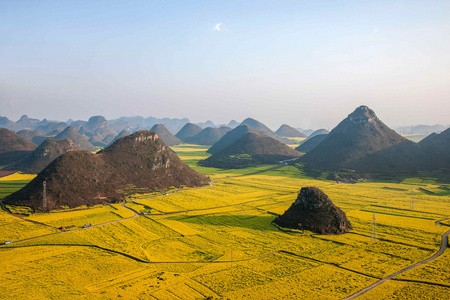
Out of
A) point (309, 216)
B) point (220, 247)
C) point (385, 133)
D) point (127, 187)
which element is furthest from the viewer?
point (385, 133)

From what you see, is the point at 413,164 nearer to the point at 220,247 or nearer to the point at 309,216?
the point at 309,216

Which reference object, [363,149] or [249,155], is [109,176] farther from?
[363,149]

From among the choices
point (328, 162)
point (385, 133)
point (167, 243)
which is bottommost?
point (167, 243)

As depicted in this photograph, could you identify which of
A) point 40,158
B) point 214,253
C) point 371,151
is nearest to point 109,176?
point 214,253

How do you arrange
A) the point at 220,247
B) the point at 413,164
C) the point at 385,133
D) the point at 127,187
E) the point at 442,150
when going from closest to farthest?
the point at 220,247 → the point at 127,187 → the point at 413,164 → the point at 442,150 → the point at 385,133

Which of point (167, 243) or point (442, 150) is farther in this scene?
point (442, 150)

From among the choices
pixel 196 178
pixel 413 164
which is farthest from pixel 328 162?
pixel 196 178

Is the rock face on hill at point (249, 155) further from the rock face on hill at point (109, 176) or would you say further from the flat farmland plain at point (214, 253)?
the flat farmland plain at point (214, 253)

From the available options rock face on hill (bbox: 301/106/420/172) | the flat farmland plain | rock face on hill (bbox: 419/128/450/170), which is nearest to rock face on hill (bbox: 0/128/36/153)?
the flat farmland plain

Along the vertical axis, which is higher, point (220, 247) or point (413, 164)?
point (413, 164)
